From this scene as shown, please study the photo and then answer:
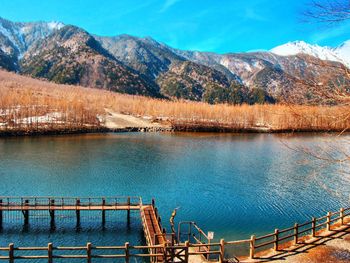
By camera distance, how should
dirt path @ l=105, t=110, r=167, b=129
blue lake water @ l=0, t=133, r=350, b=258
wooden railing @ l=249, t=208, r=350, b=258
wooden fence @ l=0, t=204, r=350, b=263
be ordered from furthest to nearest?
dirt path @ l=105, t=110, r=167, b=129 < blue lake water @ l=0, t=133, r=350, b=258 < wooden railing @ l=249, t=208, r=350, b=258 < wooden fence @ l=0, t=204, r=350, b=263

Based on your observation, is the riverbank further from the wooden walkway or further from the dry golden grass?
the dry golden grass

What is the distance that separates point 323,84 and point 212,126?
134 m

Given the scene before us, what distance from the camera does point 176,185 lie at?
47719 millimetres

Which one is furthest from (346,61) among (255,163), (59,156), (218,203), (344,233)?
(59,156)

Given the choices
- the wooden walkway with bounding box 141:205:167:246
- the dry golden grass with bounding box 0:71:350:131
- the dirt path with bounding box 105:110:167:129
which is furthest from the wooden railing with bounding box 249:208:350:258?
the dirt path with bounding box 105:110:167:129

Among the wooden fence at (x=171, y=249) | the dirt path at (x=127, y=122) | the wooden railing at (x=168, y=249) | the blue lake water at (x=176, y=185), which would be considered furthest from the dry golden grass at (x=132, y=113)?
the wooden fence at (x=171, y=249)

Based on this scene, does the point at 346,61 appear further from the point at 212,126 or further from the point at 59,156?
the point at 212,126

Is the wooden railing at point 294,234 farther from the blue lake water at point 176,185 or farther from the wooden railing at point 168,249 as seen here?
the blue lake water at point 176,185

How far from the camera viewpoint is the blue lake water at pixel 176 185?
31562 mm

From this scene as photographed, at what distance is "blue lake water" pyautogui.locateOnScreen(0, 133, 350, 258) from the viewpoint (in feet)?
104

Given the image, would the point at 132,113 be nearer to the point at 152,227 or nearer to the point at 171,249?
the point at 152,227

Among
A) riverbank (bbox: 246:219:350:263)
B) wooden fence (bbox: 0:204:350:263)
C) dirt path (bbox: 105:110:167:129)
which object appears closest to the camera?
wooden fence (bbox: 0:204:350:263)

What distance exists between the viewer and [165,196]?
41.9 metres

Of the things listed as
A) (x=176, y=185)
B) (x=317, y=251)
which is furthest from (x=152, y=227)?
(x=176, y=185)
